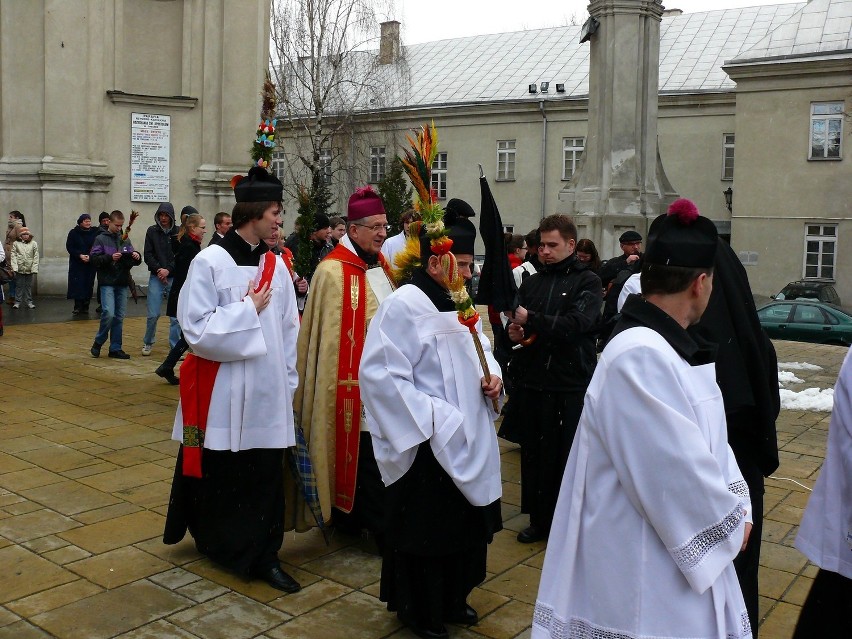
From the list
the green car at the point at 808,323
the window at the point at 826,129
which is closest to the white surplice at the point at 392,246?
the green car at the point at 808,323

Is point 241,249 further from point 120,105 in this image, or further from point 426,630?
point 120,105

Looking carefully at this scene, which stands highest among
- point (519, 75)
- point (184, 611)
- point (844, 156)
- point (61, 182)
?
point (519, 75)

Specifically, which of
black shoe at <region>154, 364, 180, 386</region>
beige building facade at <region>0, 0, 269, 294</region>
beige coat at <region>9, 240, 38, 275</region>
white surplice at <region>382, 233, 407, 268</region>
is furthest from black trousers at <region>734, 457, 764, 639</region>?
beige building facade at <region>0, 0, 269, 294</region>

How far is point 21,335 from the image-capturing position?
12.5m

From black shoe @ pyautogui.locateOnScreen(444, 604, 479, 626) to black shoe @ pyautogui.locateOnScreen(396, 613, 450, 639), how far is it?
11 cm

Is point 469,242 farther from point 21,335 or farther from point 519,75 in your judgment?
point 519,75

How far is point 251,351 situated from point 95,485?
2.26m

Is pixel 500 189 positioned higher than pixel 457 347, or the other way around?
pixel 500 189

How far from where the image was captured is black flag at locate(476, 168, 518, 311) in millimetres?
4324

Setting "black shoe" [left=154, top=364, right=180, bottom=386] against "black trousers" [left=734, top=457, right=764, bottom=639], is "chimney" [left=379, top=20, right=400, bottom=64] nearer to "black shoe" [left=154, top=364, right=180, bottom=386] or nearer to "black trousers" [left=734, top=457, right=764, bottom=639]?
"black shoe" [left=154, top=364, right=180, bottom=386]

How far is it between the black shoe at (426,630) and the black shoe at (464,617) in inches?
4.4

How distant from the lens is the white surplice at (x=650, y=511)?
2.52 meters

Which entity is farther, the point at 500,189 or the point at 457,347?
the point at 500,189

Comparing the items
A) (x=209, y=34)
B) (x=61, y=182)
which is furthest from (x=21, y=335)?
(x=209, y=34)
